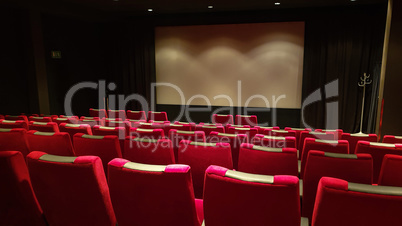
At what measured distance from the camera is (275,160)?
6.15 ft

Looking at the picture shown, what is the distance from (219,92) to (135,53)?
11.0 feet

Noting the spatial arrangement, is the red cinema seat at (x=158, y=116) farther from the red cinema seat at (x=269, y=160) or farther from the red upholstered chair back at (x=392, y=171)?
the red upholstered chair back at (x=392, y=171)

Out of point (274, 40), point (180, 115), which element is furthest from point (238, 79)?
point (180, 115)

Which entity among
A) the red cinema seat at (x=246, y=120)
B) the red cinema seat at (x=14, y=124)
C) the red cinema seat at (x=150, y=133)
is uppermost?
the red cinema seat at (x=14, y=124)

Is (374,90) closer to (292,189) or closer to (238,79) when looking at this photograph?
(238,79)

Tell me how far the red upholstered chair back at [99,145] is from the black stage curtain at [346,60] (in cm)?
648

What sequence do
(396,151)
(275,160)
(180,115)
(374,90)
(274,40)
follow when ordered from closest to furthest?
(275,160) < (396,151) < (374,90) < (274,40) < (180,115)

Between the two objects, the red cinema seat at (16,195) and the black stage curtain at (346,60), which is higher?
the black stage curtain at (346,60)

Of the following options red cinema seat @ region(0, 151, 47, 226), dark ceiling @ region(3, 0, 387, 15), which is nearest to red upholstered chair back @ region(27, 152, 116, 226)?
red cinema seat @ region(0, 151, 47, 226)

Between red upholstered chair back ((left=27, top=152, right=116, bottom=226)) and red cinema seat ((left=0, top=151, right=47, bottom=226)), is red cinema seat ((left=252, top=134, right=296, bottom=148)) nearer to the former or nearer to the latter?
red upholstered chair back ((left=27, top=152, right=116, bottom=226))

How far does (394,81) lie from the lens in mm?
4430

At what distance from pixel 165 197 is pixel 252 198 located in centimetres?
44

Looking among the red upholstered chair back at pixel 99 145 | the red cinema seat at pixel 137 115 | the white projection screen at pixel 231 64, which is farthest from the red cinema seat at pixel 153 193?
the white projection screen at pixel 231 64

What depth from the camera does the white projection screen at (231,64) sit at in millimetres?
7230
